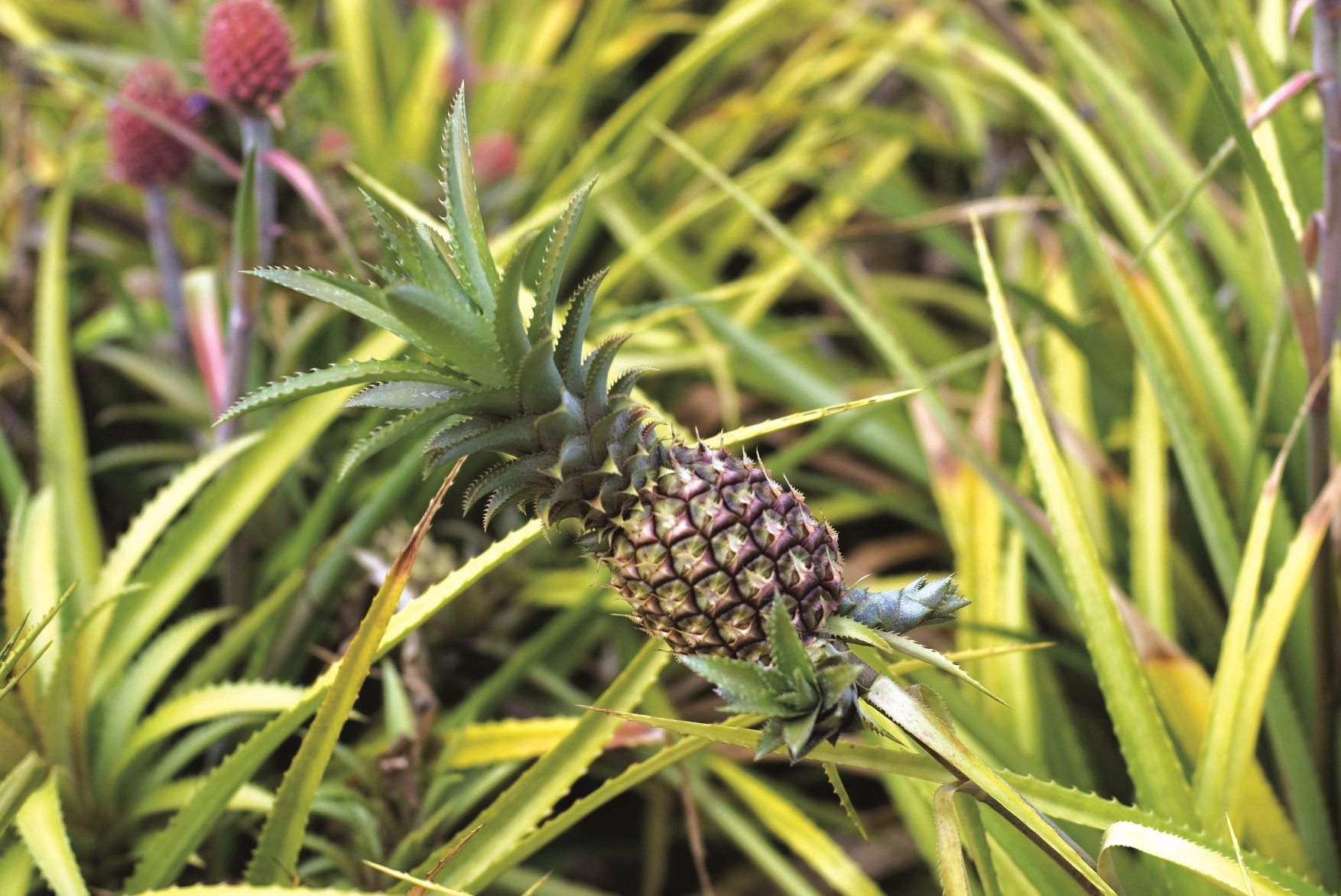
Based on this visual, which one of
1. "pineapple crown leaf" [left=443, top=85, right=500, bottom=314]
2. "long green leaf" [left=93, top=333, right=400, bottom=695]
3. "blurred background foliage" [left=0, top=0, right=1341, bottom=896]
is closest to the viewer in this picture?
"pineapple crown leaf" [left=443, top=85, right=500, bottom=314]

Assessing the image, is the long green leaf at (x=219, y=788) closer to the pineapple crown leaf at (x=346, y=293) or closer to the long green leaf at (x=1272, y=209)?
the pineapple crown leaf at (x=346, y=293)

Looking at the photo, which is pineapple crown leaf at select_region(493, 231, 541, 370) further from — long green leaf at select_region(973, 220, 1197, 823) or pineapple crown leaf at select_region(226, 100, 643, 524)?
long green leaf at select_region(973, 220, 1197, 823)

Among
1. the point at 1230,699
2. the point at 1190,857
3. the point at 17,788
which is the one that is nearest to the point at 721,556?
the point at 1190,857

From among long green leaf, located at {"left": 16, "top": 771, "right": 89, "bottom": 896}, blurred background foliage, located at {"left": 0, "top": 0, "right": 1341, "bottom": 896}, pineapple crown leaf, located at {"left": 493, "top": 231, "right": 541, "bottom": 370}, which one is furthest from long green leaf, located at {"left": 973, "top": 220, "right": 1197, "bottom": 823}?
long green leaf, located at {"left": 16, "top": 771, "right": 89, "bottom": 896}

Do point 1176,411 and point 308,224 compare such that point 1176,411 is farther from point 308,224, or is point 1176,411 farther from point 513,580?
point 308,224

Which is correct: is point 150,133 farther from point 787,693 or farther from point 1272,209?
point 1272,209

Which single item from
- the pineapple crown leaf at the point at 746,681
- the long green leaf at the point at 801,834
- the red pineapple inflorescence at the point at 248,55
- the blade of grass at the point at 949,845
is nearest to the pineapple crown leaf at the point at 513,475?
the pineapple crown leaf at the point at 746,681
